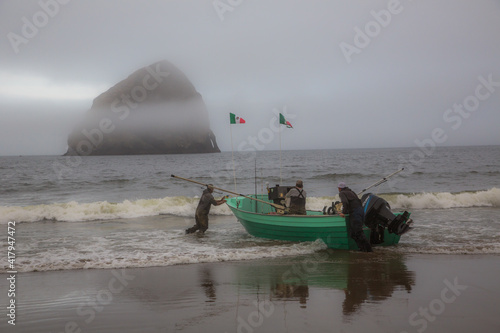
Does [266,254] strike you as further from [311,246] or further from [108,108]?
[108,108]

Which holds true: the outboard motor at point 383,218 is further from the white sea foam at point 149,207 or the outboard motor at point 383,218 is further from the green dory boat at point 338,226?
the white sea foam at point 149,207

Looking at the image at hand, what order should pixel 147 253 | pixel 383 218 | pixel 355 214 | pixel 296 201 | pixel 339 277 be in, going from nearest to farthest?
1. pixel 339 277
2. pixel 355 214
3. pixel 383 218
4. pixel 147 253
5. pixel 296 201

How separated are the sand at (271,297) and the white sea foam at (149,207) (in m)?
10.2

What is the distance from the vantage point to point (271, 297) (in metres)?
6.65

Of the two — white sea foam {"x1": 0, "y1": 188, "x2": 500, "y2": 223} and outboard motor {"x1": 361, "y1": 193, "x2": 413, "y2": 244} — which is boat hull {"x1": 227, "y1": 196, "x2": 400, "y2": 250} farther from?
white sea foam {"x1": 0, "y1": 188, "x2": 500, "y2": 223}

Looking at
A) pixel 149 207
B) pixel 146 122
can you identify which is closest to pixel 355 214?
pixel 149 207

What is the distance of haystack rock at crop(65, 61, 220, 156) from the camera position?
4924 inches

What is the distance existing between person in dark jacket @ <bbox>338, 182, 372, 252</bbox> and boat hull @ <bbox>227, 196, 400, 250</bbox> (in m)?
0.26

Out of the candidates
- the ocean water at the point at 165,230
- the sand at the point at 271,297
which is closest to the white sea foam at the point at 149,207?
the ocean water at the point at 165,230

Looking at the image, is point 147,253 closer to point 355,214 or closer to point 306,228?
point 306,228

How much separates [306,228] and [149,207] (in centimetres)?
1148

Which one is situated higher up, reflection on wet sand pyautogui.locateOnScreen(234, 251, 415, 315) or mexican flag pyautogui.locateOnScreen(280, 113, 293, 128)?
mexican flag pyautogui.locateOnScreen(280, 113, 293, 128)

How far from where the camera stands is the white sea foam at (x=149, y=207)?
18.0m

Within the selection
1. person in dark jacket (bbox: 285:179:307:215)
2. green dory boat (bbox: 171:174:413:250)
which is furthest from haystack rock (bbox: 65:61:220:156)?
green dory boat (bbox: 171:174:413:250)
